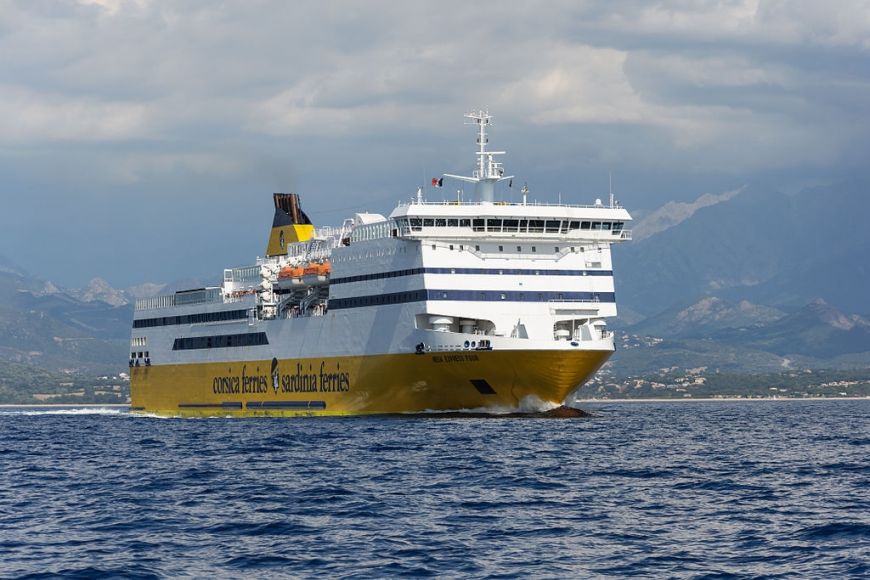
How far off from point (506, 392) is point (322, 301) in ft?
57.2

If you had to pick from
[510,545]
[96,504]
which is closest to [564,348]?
[96,504]

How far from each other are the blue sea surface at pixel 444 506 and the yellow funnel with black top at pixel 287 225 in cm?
3367

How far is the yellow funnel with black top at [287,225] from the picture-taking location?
93.6 metres

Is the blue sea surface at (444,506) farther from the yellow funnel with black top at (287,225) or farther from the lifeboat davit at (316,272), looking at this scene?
the yellow funnel with black top at (287,225)

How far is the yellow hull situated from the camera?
67.7 m

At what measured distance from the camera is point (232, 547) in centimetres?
3133

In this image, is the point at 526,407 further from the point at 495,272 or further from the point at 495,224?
the point at 495,224

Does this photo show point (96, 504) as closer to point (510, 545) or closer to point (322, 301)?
point (510, 545)

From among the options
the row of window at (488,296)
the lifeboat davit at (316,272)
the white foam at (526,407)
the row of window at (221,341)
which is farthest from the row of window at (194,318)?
the white foam at (526,407)

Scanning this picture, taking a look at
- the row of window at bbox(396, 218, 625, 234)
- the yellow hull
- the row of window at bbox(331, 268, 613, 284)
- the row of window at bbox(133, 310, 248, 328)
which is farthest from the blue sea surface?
the row of window at bbox(133, 310, 248, 328)

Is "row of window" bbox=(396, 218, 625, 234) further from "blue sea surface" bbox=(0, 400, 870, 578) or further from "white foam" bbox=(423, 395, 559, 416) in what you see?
"blue sea surface" bbox=(0, 400, 870, 578)

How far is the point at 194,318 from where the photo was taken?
96125mm

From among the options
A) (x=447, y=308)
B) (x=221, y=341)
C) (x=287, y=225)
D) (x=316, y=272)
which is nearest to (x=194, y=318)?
(x=221, y=341)

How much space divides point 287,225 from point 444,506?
59.4m
